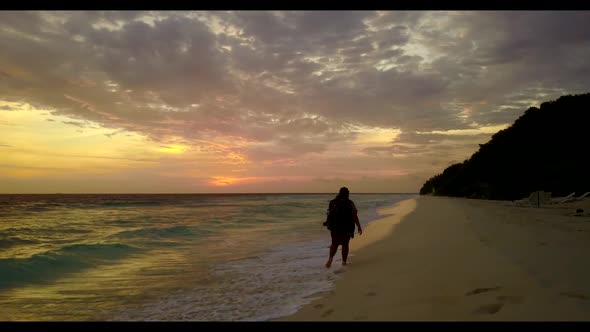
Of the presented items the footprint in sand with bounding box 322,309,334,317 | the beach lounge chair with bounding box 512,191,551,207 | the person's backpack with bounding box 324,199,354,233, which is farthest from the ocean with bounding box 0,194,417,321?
the beach lounge chair with bounding box 512,191,551,207

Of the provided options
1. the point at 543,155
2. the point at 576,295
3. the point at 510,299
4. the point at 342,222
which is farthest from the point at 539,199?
the point at 510,299

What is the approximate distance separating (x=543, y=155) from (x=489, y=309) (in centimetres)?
4859

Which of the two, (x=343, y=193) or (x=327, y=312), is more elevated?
(x=343, y=193)

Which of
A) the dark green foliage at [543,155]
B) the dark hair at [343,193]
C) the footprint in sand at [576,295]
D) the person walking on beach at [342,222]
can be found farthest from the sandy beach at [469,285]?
the dark green foliage at [543,155]

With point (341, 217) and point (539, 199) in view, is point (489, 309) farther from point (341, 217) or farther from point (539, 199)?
point (539, 199)

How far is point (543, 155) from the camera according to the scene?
1754 inches

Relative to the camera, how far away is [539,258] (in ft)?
23.2

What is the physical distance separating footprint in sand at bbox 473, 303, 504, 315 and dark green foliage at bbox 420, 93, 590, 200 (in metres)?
37.3
